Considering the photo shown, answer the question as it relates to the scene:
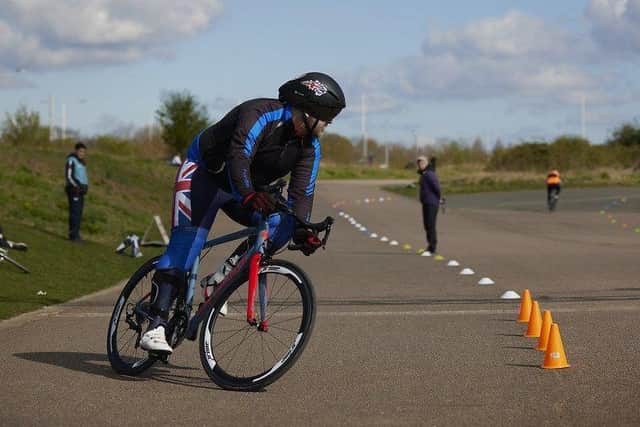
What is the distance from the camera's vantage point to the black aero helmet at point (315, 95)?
6992 millimetres

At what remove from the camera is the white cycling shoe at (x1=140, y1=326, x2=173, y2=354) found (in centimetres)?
A: 729

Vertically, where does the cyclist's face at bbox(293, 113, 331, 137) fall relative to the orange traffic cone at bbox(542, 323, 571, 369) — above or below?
above

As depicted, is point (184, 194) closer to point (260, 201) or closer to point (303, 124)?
point (260, 201)

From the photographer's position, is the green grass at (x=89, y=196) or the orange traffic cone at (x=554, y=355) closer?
the orange traffic cone at (x=554, y=355)

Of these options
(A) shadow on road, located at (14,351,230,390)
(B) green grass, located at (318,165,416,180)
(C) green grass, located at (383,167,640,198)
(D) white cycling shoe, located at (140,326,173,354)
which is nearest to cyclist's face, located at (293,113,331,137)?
(D) white cycling shoe, located at (140,326,173,354)

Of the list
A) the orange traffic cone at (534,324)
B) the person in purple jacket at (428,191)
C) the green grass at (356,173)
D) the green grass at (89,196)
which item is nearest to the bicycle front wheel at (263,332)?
the orange traffic cone at (534,324)

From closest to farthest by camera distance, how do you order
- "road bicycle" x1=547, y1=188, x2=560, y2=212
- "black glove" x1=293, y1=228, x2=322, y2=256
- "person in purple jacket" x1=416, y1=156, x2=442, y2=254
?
"black glove" x1=293, y1=228, x2=322, y2=256 < "person in purple jacket" x1=416, y1=156, x2=442, y2=254 < "road bicycle" x1=547, y1=188, x2=560, y2=212

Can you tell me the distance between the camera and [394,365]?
796 centimetres

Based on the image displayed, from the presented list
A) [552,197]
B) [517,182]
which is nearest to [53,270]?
[552,197]

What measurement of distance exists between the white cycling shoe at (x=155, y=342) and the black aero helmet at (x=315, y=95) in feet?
5.30

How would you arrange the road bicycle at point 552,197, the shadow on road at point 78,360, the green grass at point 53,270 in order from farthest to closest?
the road bicycle at point 552,197, the green grass at point 53,270, the shadow on road at point 78,360

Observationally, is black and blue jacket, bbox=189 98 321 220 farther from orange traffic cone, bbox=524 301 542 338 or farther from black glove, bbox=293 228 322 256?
orange traffic cone, bbox=524 301 542 338

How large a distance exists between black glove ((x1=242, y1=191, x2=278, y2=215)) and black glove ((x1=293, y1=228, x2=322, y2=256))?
1.41 feet

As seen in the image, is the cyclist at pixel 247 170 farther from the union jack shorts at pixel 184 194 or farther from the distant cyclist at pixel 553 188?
the distant cyclist at pixel 553 188
